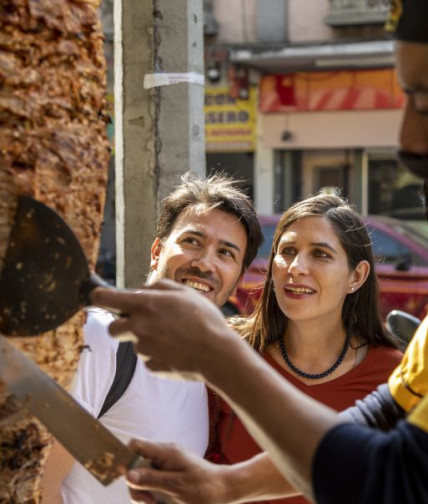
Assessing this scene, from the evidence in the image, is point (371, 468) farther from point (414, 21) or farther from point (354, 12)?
point (354, 12)

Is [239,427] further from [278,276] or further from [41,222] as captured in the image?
[41,222]

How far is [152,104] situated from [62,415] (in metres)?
2.41

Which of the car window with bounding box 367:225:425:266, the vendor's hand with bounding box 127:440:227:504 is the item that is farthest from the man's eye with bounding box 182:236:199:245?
the car window with bounding box 367:225:425:266

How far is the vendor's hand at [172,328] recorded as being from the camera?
4.87ft

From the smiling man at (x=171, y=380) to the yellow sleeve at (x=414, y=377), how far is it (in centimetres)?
68

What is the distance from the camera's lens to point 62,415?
1542mm

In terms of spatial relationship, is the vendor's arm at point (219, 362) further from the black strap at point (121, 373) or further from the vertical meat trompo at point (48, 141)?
the black strap at point (121, 373)

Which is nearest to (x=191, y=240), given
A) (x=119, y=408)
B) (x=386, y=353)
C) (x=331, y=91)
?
(x=119, y=408)

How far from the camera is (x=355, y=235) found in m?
3.53

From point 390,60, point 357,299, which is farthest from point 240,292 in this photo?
point 390,60

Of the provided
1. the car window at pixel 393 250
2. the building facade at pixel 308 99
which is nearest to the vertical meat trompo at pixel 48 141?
the car window at pixel 393 250

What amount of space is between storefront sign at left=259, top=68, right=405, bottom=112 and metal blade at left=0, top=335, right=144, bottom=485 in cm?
1534

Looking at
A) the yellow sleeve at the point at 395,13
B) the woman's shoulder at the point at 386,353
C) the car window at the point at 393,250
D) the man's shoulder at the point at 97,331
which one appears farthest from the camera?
the car window at the point at 393,250

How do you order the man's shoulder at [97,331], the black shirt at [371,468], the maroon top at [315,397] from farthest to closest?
the maroon top at [315,397], the man's shoulder at [97,331], the black shirt at [371,468]
